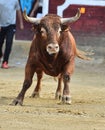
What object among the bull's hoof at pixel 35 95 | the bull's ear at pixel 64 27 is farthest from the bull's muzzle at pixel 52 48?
the bull's hoof at pixel 35 95

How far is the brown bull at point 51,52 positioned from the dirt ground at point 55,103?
344 millimetres

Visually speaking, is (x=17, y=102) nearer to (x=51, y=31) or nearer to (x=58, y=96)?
(x=51, y=31)

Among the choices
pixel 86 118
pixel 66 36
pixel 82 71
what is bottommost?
pixel 82 71

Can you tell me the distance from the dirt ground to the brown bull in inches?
13.5

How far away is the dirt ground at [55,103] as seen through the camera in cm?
851

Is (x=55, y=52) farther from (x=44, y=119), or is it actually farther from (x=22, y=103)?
(x=44, y=119)

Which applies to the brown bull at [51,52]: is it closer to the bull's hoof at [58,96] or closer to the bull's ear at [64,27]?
the bull's ear at [64,27]

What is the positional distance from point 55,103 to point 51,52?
914 millimetres

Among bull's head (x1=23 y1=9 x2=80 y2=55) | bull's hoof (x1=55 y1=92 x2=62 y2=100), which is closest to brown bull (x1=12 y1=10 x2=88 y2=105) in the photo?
bull's head (x1=23 y1=9 x2=80 y2=55)

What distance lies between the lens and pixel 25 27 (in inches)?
741

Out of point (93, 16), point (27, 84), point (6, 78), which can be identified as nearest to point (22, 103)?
point (27, 84)

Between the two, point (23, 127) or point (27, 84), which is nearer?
point (23, 127)

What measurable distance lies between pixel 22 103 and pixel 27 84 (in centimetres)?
35

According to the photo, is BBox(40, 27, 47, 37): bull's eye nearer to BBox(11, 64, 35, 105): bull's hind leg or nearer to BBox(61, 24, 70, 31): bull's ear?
BBox(61, 24, 70, 31): bull's ear
